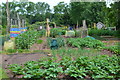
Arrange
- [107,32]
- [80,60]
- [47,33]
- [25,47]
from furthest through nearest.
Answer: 1. [107,32]
2. [47,33]
3. [25,47]
4. [80,60]

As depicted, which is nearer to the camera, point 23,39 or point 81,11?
point 23,39

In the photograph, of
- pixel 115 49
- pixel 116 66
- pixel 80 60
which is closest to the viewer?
pixel 116 66

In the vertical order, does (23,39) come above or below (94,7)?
below

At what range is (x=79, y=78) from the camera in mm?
3305

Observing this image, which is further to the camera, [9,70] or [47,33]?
[47,33]

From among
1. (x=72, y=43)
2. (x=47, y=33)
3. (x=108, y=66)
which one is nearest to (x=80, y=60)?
(x=108, y=66)

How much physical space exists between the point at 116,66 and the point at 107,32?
14705 millimetres

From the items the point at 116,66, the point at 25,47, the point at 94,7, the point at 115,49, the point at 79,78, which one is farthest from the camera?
the point at 94,7

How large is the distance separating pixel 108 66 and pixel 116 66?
15 centimetres

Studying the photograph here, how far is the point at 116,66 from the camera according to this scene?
3684 mm

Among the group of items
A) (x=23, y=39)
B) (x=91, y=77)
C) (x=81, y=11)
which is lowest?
(x=91, y=77)

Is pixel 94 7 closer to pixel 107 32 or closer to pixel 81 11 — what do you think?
pixel 81 11

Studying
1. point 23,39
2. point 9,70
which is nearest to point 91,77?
point 9,70

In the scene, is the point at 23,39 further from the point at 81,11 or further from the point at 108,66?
the point at 81,11
